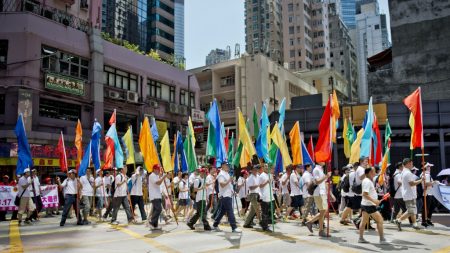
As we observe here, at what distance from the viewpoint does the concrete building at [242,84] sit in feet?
165

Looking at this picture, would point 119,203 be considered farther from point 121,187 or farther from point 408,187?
point 408,187

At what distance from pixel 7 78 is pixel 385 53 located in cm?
3279

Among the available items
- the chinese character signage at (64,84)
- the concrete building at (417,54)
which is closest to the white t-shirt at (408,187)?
the chinese character signage at (64,84)

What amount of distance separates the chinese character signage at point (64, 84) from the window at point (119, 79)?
9.41 ft

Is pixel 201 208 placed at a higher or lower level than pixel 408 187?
lower

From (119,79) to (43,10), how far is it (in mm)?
6933

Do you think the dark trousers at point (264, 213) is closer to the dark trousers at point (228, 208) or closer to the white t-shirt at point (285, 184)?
the dark trousers at point (228, 208)

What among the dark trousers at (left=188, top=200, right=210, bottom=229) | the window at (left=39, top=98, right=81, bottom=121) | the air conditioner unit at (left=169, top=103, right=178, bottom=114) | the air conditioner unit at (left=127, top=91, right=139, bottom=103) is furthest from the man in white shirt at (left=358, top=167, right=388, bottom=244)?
the air conditioner unit at (left=169, top=103, right=178, bottom=114)

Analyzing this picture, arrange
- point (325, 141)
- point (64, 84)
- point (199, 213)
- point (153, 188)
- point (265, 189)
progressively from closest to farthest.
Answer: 1. point (325, 141)
2. point (265, 189)
3. point (153, 188)
4. point (199, 213)
5. point (64, 84)

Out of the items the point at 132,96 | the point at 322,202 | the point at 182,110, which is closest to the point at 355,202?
the point at 322,202

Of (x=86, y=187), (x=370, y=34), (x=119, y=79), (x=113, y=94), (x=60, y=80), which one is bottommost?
(x=86, y=187)

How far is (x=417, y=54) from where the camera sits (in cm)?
3597

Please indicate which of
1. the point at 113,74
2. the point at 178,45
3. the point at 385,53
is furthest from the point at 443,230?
the point at 178,45

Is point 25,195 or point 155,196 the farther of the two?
point 25,195
